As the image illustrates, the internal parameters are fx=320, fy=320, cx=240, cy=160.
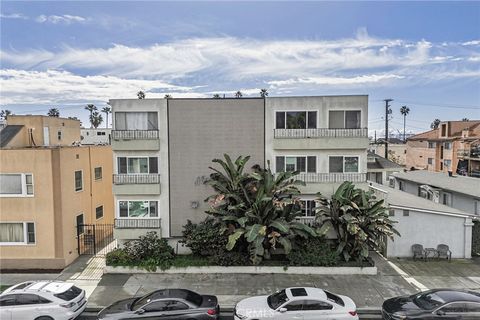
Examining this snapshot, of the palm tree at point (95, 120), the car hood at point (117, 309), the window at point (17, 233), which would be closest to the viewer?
the car hood at point (117, 309)

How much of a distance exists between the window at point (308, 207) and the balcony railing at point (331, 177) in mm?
1276

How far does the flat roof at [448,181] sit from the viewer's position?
2330 centimetres

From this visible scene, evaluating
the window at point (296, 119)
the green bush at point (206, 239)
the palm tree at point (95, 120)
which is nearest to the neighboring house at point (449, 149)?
the window at point (296, 119)

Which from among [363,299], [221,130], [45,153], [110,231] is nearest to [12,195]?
[45,153]

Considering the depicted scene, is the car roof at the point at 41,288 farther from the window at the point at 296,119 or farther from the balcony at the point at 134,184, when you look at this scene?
the window at the point at 296,119

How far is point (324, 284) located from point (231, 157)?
822 centimetres

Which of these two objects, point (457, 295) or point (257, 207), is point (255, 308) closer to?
point (257, 207)

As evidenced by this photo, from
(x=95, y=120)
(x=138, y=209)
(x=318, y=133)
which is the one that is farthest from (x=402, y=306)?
(x=95, y=120)

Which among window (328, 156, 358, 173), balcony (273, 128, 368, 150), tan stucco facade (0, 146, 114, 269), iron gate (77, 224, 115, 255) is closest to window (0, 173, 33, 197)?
tan stucco facade (0, 146, 114, 269)

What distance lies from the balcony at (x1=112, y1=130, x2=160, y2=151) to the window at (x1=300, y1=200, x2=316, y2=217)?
9091mm

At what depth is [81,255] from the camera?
19281mm

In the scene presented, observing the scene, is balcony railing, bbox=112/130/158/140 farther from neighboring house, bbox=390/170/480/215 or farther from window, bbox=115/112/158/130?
neighboring house, bbox=390/170/480/215

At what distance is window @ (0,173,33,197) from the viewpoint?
17.5 m

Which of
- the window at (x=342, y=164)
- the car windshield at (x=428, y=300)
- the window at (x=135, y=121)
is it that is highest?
the window at (x=135, y=121)
